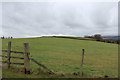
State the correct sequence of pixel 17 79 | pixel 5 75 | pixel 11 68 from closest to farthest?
pixel 17 79
pixel 5 75
pixel 11 68

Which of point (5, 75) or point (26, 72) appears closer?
point (5, 75)

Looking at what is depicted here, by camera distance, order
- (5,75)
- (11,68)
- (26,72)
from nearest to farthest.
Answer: (5,75)
(26,72)
(11,68)

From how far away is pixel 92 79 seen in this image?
6.84 m

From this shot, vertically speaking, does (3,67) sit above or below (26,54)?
below

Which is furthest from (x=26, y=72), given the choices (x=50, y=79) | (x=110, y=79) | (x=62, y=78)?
(x=110, y=79)

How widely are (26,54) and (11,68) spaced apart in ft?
5.46

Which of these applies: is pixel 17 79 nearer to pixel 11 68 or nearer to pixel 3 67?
pixel 11 68

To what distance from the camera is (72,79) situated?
6598 millimetres

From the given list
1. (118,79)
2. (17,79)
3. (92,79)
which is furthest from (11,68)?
(118,79)

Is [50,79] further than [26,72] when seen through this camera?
No

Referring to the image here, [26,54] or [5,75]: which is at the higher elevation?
[26,54]

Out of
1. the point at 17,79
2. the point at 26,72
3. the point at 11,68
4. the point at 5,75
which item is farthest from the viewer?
the point at 11,68

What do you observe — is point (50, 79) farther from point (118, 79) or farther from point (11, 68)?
point (118, 79)

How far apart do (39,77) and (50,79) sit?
2.28 feet
